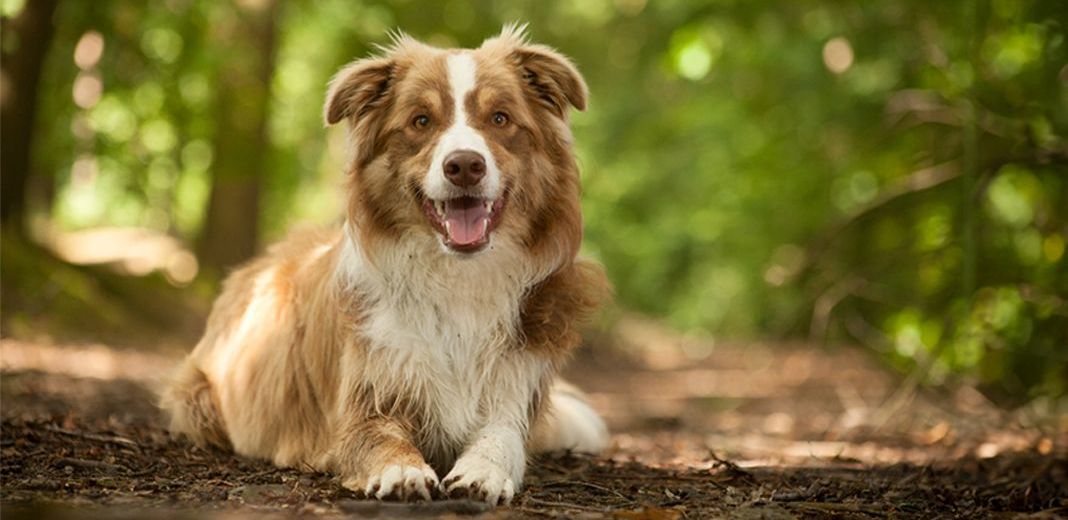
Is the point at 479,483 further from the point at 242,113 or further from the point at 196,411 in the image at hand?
the point at 242,113

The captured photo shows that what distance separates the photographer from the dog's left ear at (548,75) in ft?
18.2

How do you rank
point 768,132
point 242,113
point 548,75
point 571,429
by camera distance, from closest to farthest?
point 548,75, point 571,429, point 242,113, point 768,132

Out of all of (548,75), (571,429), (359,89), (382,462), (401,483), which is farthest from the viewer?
(571,429)

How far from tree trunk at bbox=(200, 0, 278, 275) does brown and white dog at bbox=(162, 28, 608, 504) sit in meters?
8.30

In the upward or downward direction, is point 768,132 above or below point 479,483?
above

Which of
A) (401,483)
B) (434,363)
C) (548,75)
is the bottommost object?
(401,483)

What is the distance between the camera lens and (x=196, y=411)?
6164mm

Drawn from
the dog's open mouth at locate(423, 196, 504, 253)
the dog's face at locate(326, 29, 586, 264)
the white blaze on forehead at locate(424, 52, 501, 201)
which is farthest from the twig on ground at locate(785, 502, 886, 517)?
the white blaze on forehead at locate(424, 52, 501, 201)

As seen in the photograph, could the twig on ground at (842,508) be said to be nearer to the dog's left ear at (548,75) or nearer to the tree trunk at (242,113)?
the dog's left ear at (548,75)

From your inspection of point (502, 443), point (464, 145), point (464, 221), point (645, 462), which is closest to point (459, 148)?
point (464, 145)

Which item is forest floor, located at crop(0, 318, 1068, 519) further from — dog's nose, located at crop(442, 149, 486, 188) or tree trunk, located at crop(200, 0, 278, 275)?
tree trunk, located at crop(200, 0, 278, 275)

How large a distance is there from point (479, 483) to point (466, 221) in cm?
120

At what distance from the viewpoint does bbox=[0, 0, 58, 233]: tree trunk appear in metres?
10.7

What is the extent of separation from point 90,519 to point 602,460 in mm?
2956
